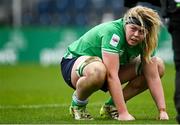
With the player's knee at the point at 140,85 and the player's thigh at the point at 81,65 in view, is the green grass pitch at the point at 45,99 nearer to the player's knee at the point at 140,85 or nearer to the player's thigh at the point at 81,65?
the player's knee at the point at 140,85

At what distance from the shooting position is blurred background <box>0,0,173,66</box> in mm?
26438

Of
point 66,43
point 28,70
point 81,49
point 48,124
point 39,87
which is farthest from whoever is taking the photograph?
point 66,43

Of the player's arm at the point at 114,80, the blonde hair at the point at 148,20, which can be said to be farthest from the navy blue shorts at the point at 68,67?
the blonde hair at the point at 148,20

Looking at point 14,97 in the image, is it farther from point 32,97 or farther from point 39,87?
point 39,87

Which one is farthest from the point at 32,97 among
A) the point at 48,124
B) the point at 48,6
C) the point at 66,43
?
the point at 48,6

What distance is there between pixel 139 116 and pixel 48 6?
19190mm

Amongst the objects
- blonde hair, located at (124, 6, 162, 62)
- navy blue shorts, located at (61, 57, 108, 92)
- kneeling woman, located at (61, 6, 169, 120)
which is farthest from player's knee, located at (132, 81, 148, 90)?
blonde hair, located at (124, 6, 162, 62)

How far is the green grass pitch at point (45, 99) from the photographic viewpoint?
9586 millimetres

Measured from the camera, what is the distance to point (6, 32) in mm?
26812

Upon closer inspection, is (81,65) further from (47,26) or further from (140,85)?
(47,26)

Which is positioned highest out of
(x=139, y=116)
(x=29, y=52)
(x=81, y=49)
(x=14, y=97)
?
(x=81, y=49)

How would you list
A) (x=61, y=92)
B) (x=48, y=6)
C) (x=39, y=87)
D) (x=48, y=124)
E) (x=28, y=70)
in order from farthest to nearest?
(x=48, y=6)
(x=28, y=70)
(x=39, y=87)
(x=61, y=92)
(x=48, y=124)

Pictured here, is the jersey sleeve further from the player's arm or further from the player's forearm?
the player's forearm

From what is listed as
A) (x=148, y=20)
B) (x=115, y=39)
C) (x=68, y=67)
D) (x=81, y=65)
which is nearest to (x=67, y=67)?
(x=68, y=67)
